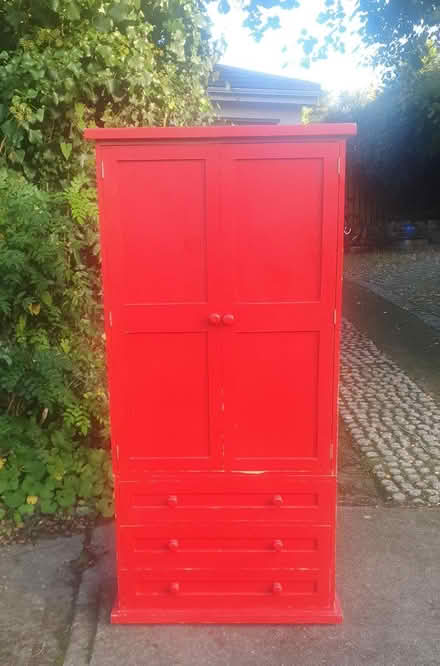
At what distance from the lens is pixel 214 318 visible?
260cm

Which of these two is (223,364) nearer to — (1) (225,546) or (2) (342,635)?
(1) (225,546)

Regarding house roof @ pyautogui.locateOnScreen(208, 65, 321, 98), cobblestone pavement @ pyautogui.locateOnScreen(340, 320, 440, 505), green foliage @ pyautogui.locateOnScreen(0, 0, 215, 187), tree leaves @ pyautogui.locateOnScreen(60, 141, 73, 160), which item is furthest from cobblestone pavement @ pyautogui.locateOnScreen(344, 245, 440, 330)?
tree leaves @ pyautogui.locateOnScreen(60, 141, 73, 160)

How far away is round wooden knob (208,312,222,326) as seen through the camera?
2600 millimetres

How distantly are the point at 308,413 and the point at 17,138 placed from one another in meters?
2.45

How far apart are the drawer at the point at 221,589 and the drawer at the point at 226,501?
11.3 inches

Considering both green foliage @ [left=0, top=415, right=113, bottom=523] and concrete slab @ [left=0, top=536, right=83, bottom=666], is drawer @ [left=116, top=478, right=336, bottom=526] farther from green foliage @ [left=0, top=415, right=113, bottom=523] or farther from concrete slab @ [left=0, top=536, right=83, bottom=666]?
green foliage @ [left=0, top=415, right=113, bottom=523]

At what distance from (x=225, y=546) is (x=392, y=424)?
301 centimetres

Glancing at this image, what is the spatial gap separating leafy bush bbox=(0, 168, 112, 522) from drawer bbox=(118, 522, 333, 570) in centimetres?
104

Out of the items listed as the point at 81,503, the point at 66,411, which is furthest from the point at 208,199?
the point at 81,503

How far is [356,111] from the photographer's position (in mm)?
19281

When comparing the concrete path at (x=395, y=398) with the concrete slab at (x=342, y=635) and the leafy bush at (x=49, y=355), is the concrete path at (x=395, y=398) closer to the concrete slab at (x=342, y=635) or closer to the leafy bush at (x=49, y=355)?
the concrete slab at (x=342, y=635)

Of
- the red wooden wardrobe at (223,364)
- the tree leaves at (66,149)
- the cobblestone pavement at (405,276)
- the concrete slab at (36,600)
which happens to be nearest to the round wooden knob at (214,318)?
the red wooden wardrobe at (223,364)

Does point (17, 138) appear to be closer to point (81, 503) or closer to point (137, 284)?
point (137, 284)

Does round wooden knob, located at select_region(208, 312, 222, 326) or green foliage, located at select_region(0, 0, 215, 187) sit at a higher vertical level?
green foliage, located at select_region(0, 0, 215, 187)
